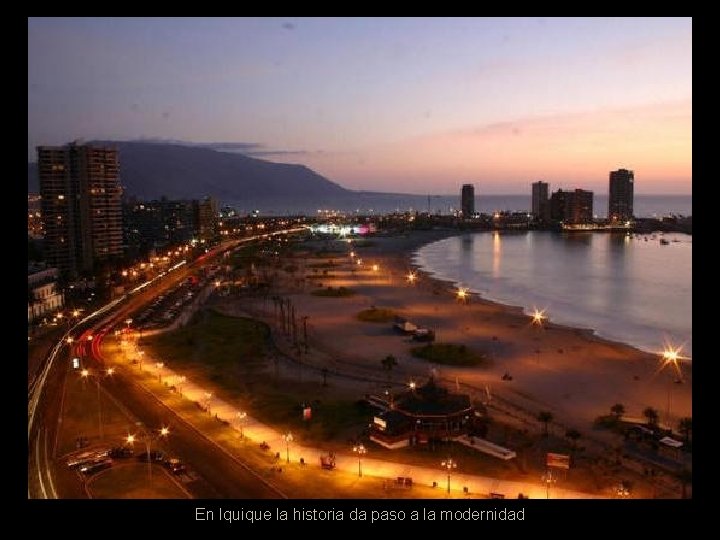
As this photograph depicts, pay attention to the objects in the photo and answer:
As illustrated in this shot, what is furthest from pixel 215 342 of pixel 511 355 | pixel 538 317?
pixel 538 317

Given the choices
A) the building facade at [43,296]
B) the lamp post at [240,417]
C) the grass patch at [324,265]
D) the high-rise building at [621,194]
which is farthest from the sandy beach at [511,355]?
the high-rise building at [621,194]

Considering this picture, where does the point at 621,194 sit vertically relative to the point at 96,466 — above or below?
above

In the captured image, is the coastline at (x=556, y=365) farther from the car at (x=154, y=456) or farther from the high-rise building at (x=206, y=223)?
the high-rise building at (x=206, y=223)

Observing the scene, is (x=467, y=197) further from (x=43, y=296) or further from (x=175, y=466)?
(x=175, y=466)
